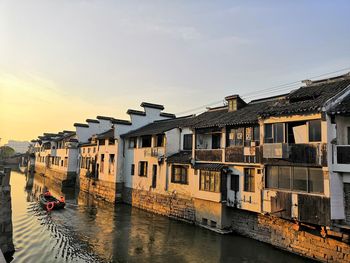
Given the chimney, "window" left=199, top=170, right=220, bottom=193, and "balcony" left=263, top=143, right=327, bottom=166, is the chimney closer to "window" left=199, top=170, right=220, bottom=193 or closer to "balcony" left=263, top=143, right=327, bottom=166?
"window" left=199, top=170, right=220, bottom=193

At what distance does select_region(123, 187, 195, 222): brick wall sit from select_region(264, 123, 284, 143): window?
993 centimetres

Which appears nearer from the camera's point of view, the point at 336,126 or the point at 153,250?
the point at 336,126

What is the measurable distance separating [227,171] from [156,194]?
10753mm

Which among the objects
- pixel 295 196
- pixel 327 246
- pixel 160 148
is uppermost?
pixel 160 148

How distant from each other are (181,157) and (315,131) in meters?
13.6

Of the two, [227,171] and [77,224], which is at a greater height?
[227,171]

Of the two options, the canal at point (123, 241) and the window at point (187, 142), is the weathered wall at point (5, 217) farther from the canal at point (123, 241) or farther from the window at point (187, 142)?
the window at point (187, 142)

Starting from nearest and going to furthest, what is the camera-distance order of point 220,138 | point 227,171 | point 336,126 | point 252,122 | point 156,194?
point 336,126 < point 252,122 < point 227,171 < point 220,138 < point 156,194

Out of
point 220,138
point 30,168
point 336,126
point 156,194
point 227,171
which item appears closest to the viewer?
Result: point 336,126

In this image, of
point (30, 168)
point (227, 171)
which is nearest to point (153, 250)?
point (227, 171)

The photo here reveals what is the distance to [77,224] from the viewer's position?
24.6 m

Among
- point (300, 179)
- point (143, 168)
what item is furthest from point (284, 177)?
point (143, 168)

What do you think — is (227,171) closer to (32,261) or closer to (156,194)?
(156,194)

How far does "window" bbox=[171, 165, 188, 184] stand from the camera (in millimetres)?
26594
